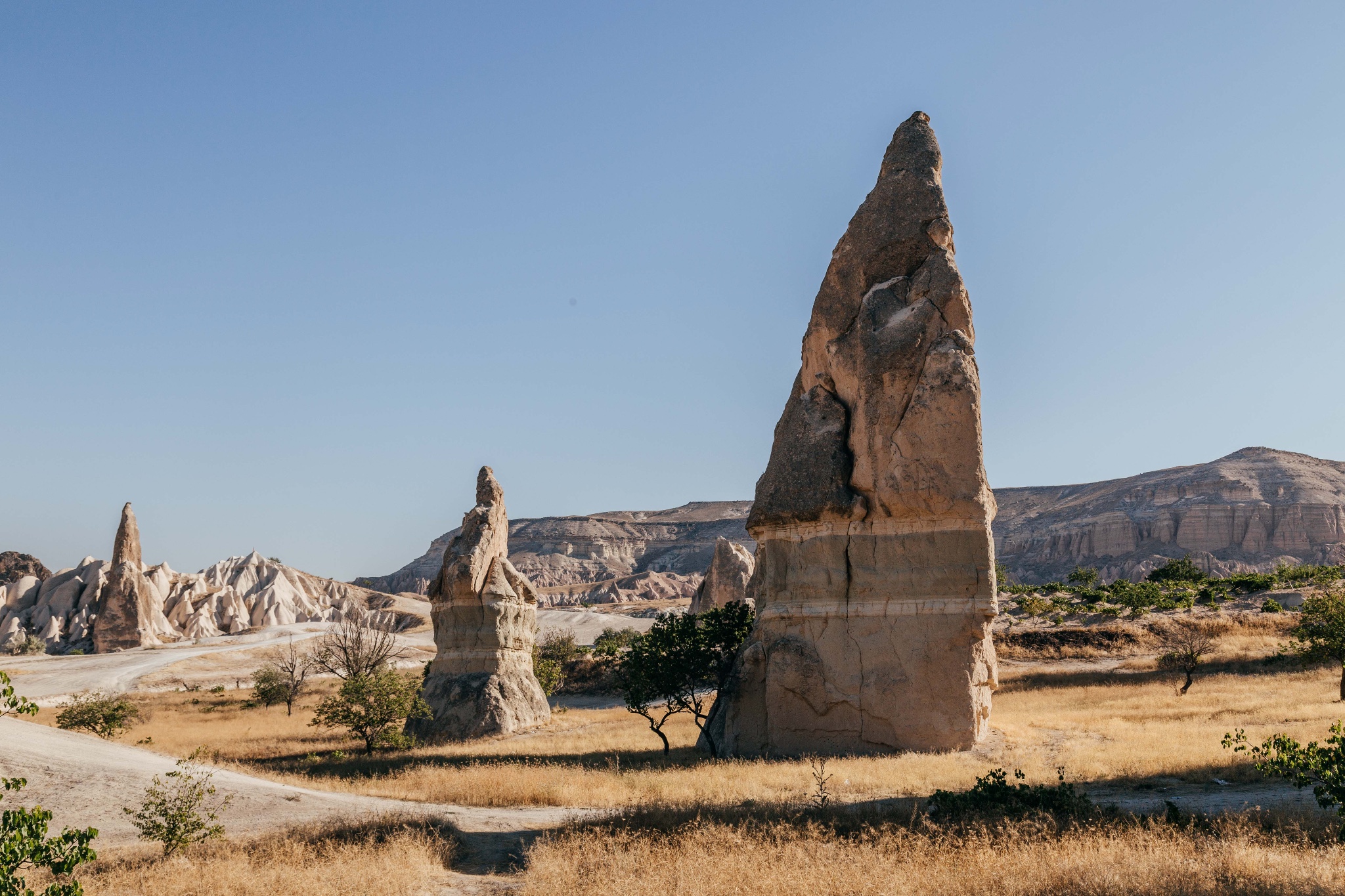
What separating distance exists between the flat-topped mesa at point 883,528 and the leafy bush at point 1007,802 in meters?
7.19

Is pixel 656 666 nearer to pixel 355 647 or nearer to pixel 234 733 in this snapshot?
pixel 234 733

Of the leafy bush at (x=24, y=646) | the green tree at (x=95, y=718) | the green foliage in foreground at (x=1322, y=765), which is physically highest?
the green foliage in foreground at (x=1322, y=765)

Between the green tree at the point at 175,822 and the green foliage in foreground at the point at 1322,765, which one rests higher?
the green foliage in foreground at the point at 1322,765

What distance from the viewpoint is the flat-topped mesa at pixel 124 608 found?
232 feet

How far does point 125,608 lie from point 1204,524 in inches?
4708

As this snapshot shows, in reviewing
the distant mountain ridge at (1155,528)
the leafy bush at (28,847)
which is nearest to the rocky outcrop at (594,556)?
the distant mountain ridge at (1155,528)

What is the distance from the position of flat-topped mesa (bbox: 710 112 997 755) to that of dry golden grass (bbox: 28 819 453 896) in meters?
10.6

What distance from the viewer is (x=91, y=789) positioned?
14531mm

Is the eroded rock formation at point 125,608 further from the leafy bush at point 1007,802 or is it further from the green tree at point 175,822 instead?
the leafy bush at point 1007,802

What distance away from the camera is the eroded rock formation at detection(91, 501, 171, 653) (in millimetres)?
70562

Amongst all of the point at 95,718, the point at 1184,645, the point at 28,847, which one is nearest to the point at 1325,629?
the point at 1184,645

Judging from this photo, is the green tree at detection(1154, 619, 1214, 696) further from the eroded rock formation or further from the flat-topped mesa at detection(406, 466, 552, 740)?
the eroded rock formation

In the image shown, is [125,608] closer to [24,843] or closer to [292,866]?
[292,866]

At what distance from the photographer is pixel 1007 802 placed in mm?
12445
